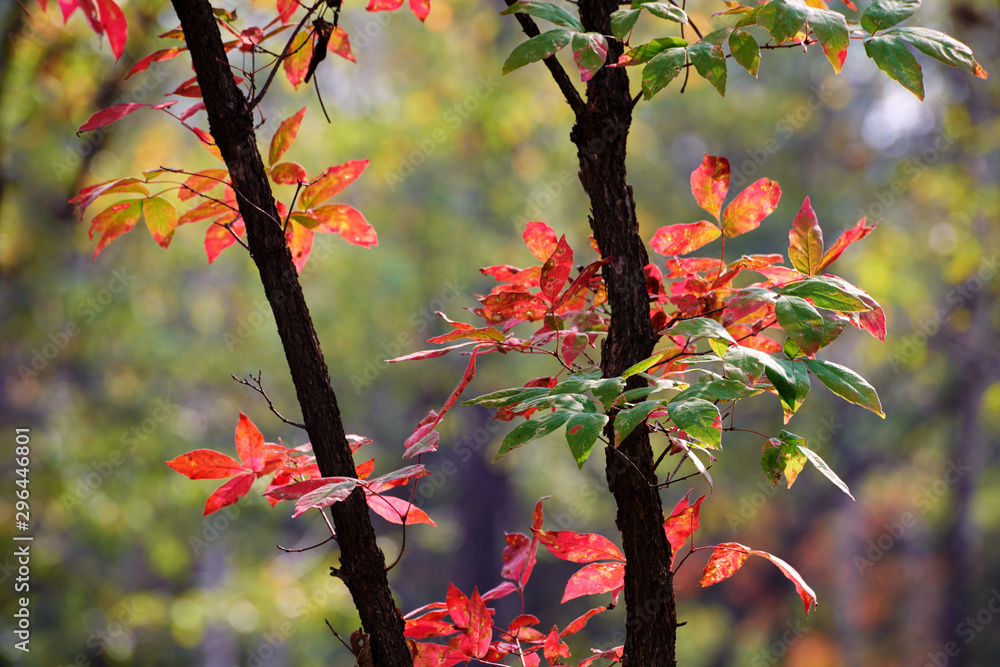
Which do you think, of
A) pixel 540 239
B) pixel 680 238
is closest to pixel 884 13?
pixel 680 238

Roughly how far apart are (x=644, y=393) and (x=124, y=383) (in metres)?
6.01

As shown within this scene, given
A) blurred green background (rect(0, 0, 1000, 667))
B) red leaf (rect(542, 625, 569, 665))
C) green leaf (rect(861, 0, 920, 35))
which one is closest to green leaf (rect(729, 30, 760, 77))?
green leaf (rect(861, 0, 920, 35))

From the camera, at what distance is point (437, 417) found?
2.42ft

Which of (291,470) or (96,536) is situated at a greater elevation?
(291,470)

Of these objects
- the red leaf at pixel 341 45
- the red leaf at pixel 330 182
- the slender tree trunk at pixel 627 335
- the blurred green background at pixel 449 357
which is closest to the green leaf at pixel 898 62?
the slender tree trunk at pixel 627 335

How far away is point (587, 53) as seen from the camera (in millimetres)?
660

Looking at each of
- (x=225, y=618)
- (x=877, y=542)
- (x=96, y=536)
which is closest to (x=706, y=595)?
(x=877, y=542)

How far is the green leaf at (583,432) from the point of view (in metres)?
0.52

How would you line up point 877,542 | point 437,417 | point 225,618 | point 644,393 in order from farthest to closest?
point 877,542 < point 225,618 < point 437,417 < point 644,393

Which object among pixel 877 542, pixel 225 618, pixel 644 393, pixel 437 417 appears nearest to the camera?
pixel 644 393

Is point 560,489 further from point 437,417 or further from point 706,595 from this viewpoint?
point 437,417

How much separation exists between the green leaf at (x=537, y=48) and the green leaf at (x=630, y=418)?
33 centimetres

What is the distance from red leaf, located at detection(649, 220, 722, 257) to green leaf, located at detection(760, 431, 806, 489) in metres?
0.28

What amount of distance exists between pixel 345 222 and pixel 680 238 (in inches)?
16.5
